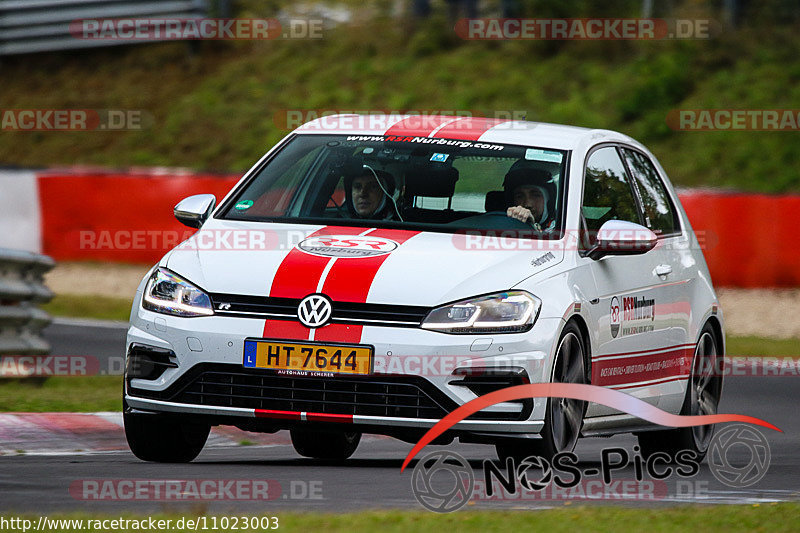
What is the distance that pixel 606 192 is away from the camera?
26.2 ft

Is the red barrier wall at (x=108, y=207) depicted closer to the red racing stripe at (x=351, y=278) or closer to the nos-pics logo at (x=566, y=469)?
the nos-pics logo at (x=566, y=469)

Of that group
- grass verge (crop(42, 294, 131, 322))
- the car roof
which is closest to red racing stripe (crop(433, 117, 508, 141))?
the car roof

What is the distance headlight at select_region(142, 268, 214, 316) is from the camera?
6.68 m

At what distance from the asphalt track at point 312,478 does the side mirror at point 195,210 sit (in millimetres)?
1142

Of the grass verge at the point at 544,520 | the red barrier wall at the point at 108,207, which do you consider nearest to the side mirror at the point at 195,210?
the grass verge at the point at 544,520

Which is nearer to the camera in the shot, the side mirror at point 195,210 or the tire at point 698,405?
the side mirror at point 195,210

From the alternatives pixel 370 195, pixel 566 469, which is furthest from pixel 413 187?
pixel 566 469

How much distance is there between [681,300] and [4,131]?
2583cm

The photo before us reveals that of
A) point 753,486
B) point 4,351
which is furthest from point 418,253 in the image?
point 4,351

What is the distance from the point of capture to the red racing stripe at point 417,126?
7941 millimetres

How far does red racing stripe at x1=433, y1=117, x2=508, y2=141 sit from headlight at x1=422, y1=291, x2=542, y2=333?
147 centimetres

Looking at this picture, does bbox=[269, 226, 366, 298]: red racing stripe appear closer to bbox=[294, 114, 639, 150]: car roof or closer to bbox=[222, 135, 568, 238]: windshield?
bbox=[222, 135, 568, 238]: windshield

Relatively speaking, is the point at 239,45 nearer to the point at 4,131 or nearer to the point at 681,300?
the point at 4,131

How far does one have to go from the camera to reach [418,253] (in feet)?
22.3
